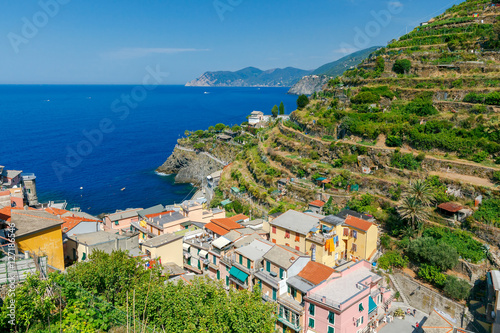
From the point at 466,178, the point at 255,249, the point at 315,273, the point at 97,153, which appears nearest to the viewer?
the point at 315,273

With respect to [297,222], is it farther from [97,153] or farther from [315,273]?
[97,153]

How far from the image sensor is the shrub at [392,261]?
26.0 meters

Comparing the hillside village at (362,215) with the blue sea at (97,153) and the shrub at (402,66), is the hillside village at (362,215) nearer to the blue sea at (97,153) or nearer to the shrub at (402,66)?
the shrub at (402,66)

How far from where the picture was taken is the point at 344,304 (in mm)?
18406

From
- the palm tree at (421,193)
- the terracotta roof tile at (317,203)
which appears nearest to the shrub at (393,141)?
the palm tree at (421,193)

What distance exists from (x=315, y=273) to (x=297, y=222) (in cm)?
654

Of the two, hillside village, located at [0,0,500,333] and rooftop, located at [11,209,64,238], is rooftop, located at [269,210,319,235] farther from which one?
rooftop, located at [11,209,64,238]

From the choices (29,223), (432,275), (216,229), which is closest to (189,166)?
(216,229)

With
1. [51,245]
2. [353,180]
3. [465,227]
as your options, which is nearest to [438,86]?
[353,180]

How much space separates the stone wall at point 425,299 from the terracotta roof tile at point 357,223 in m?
4.37

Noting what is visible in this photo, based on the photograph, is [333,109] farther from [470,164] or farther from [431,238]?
[431,238]

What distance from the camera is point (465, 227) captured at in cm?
2625

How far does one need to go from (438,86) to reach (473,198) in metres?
18.4

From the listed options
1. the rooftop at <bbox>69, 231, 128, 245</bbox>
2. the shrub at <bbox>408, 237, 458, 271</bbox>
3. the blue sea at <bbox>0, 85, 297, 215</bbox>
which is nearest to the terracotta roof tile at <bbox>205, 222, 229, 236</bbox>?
the rooftop at <bbox>69, 231, 128, 245</bbox>
